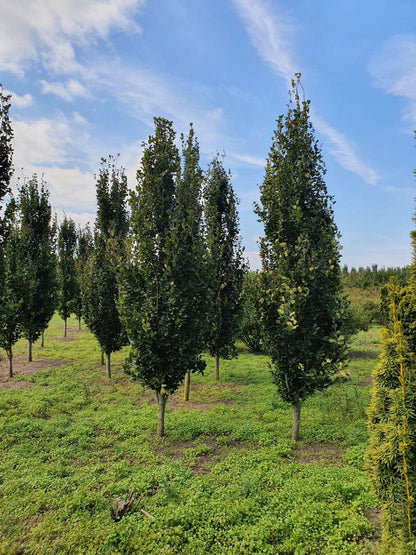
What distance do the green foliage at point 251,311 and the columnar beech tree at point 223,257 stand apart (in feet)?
1.37

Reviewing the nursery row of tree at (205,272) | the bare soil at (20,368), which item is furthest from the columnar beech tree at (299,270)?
the bare soil at (20,368)

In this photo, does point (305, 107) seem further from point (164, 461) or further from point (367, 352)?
point (367, 352)

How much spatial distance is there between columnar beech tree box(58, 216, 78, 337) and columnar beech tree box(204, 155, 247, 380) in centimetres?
1306

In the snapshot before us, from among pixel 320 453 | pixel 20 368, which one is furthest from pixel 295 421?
pixel 20 368

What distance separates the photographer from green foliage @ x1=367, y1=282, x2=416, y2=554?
330cm

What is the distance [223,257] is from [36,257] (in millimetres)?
9296

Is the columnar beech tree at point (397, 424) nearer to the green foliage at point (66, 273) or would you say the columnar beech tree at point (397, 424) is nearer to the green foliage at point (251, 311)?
the green foliage at point (251, 311)

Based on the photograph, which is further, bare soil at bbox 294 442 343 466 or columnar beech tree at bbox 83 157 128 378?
columnar beech tree at bbox 83 157 128 378

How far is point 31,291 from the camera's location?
14172mm

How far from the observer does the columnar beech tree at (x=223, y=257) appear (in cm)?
1202

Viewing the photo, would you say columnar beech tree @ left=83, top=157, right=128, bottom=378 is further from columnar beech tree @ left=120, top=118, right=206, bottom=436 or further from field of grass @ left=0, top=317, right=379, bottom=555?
columnar beech tree @ left=120, top=118, right=206, bottom=436

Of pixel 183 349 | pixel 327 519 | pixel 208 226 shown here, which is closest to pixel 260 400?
pixel 183 349

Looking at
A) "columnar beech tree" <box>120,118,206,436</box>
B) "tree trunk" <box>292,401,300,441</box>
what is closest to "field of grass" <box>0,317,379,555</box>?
"tree trunk" <box>292,401,300,441</box>

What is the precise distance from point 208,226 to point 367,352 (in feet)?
39.5
